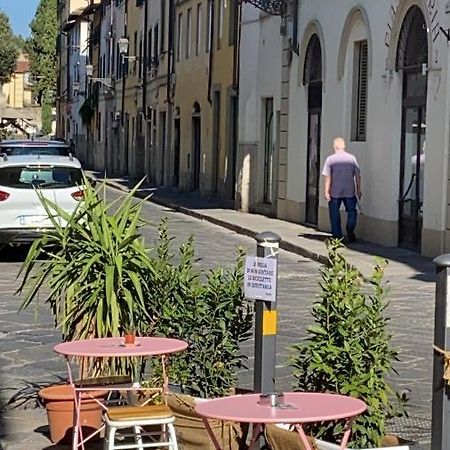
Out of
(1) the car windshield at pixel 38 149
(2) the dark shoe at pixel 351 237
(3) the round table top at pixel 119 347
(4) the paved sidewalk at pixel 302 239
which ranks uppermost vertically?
(1) the car windshield at pixel 38 149

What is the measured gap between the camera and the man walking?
19156 millimetres

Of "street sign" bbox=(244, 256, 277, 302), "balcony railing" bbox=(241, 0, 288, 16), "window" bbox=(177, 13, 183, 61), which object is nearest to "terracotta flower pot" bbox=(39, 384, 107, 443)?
"street sign" bbox=(244, 256, 277, 302)

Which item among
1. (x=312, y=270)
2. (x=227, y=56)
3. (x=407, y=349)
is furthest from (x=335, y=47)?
(x=407, y=349)

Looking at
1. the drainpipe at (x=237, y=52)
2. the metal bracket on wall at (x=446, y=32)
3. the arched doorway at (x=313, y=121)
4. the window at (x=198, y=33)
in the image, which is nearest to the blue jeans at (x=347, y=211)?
the arched doorway at (x=313, y=121)

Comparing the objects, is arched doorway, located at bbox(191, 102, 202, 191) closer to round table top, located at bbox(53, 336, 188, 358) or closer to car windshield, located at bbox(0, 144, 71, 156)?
car windshield, located at bbox(0, 144, 71, 156)

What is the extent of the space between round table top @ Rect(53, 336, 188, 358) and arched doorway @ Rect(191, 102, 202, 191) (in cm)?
2969

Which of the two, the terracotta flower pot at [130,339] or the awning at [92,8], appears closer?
the terracotta flower pot at [130,339]

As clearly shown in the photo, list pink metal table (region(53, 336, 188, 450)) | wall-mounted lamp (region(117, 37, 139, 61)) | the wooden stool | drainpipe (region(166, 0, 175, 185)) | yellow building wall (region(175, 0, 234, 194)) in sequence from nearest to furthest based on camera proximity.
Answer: the wooden stool, pink metal table (region(53, 336, 188, 450)), yellow building wall (region(175, 0, 234, 194)), drainpipe (region(166, 0, 175, 185)), wall-mounted lamp (region(117, 37, 139, 61))

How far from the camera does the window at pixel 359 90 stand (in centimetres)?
2059

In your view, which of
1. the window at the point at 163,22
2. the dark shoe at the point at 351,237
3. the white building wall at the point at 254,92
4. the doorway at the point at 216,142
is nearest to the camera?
the dark shoe at the point at 351,237

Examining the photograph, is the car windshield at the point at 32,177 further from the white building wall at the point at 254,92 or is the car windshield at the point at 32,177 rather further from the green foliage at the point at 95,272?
the green foliage at the point at 95,272

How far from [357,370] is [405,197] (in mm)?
13426

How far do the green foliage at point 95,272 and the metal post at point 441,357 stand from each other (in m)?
2.52

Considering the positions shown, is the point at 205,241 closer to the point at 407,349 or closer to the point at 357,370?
the point at 407,349
